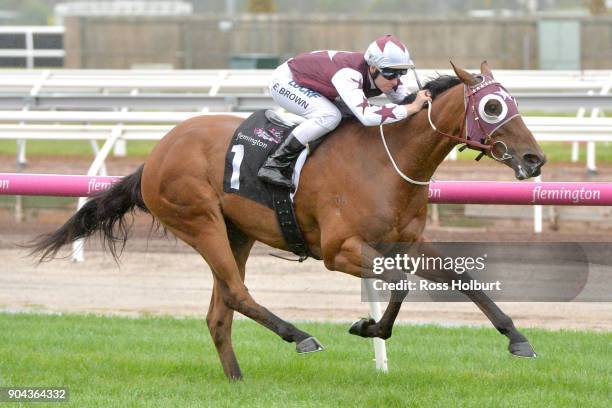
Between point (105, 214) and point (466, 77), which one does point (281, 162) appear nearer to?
point (466, 77)

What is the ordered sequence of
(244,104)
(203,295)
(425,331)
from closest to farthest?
1. (425,331)
2. (203,295)
3. (244,104)

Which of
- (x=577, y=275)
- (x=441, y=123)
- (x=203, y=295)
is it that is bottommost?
(x=203, y=295)

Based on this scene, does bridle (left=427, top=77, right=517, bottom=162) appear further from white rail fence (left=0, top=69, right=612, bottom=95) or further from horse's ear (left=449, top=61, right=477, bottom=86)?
white rail fence (left=0, top=69, right=612, bottom=95)

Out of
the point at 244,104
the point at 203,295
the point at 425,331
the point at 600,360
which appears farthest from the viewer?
the point at 244,104

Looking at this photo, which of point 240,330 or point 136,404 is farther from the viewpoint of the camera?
point 240,330

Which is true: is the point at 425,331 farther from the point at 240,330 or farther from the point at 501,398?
the point at 501,398

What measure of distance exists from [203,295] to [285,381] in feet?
9.98

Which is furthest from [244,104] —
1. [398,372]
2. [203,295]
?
[398,372]

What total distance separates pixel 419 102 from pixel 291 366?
1645 mm

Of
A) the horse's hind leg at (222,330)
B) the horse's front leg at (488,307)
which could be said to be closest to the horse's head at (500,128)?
the horse's front leg at (488,307)

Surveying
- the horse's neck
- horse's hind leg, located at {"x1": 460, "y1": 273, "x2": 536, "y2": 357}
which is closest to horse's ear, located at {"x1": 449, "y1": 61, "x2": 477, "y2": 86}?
the horse's neck

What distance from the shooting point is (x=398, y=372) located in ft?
20.2

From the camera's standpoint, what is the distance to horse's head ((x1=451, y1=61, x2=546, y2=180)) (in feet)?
17.7

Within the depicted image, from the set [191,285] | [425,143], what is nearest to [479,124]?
[425,143]
